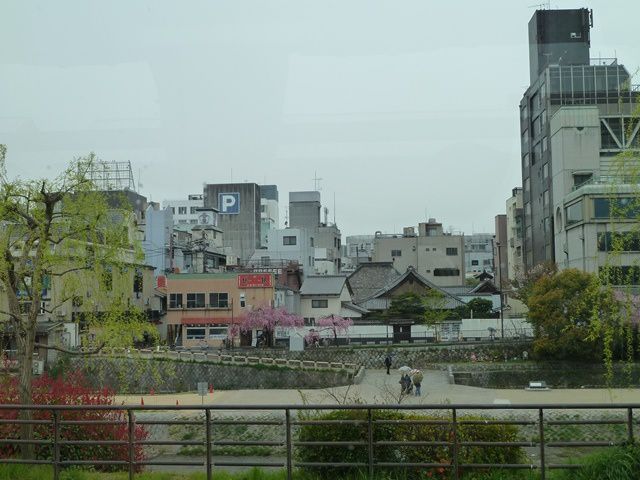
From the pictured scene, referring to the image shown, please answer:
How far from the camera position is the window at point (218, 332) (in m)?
43.9

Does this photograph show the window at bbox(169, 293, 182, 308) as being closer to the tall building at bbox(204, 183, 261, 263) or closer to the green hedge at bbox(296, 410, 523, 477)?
the tall building at bbox(204, 183, 261, 263)

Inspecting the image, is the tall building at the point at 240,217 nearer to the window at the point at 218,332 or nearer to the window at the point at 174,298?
the window at the point at 218,332

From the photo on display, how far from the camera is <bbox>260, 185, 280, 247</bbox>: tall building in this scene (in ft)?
246

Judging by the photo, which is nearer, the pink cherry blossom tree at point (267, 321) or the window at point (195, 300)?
the pink cherry blossom tree at point (267, 321)

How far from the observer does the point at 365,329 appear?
44.7 metres

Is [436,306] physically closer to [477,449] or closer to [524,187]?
[524,187]

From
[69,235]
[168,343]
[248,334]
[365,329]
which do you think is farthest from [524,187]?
[69,235]

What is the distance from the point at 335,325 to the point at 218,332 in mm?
7124

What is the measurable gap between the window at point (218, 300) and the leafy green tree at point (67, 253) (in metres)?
31.3

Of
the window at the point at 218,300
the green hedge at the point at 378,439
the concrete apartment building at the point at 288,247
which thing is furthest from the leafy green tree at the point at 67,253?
the concrete apartment building at the point at 288,247

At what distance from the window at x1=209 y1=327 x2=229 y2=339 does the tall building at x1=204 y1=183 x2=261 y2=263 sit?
23422 millimetres

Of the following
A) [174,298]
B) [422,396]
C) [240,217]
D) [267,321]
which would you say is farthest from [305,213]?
[422,396]

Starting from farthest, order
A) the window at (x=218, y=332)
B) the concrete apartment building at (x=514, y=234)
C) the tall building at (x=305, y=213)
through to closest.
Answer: the tall building at (x=305, y=213)
the concrete apartment building at (x=514, y=234)
the window at (x=218, y=332)

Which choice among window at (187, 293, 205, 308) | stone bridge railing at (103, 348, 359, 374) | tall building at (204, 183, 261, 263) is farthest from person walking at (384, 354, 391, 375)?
tall building at (204, 183, 261, 263)
